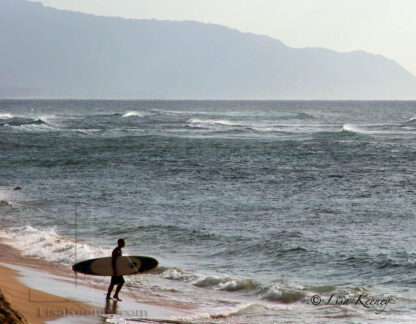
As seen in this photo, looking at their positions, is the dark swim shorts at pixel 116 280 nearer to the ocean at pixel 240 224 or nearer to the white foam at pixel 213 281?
the ocean at pixel 240 224

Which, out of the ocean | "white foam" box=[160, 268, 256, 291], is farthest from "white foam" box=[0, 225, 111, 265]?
"white foam" box=[160, 268, 256, 291]

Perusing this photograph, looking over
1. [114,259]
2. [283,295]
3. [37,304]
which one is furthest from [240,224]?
[37,304]

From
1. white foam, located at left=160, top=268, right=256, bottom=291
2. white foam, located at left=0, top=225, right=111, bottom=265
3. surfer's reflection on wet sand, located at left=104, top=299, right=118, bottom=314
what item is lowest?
white foam, located at left=0, top=225, right=111, bottom=265

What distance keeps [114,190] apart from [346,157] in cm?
2150

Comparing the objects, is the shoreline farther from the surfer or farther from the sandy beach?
the surfer

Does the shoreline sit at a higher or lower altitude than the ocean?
higher

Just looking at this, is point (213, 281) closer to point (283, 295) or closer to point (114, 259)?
point (283, 295)

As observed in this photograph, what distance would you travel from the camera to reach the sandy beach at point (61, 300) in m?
11.7

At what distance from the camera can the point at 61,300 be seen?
42.3ft

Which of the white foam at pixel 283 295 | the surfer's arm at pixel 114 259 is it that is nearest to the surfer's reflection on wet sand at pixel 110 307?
the surfer's arm at pixel 114 259

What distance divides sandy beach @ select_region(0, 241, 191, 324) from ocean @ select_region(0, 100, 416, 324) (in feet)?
3.24

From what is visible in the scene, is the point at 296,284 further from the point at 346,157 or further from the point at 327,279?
the point at 346,157

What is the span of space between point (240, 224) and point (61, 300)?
11.0m

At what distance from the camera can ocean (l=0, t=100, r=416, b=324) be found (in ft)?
49.1
